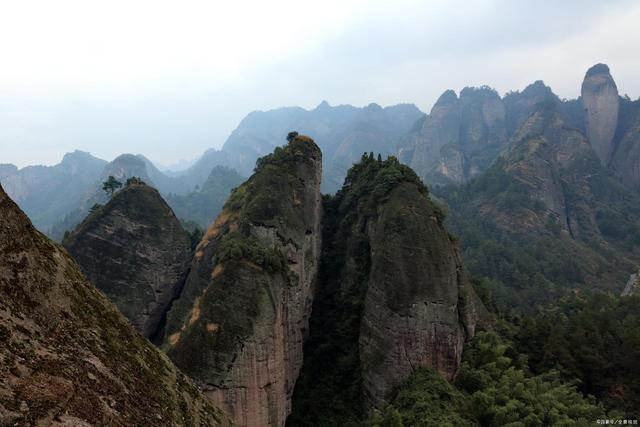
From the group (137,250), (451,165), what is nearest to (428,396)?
(137,250)

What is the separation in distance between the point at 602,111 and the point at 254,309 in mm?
156699

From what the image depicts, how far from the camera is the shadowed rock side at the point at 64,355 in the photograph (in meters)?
5.41

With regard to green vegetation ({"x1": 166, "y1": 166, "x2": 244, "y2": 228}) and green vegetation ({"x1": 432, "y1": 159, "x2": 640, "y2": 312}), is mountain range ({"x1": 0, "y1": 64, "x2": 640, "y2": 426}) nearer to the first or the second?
green vegetation ({"x1": 432, "y1": 159, "x2": 640, "y2": 312})

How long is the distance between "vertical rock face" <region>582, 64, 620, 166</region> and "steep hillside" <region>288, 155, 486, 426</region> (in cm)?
13701

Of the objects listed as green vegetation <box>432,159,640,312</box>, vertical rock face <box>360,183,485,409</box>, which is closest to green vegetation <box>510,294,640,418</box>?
vertical rock face <box>360,183,485,409</box>

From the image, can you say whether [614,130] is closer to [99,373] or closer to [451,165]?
[451,165]

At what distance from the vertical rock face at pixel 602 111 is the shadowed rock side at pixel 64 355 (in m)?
159

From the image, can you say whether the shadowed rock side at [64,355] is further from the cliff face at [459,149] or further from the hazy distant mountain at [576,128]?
the cliff face at [459,149]

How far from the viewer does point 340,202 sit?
3797cm

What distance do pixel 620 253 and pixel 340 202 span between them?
3081 inches

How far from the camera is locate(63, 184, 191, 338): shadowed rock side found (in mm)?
30062

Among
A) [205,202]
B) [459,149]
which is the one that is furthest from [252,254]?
[459,149]

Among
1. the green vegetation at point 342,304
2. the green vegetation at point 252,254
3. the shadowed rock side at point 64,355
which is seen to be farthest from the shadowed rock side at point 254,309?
the shadowed rock side at point 64,355

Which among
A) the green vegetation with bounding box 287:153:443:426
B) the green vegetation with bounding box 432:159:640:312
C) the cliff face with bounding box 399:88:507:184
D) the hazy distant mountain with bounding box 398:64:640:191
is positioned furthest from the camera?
the cliff face with bounding box 399:88:507:184
